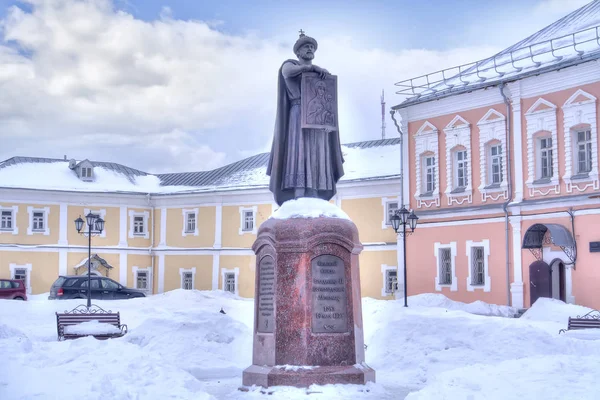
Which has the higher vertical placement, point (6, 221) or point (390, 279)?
point (6, 221)

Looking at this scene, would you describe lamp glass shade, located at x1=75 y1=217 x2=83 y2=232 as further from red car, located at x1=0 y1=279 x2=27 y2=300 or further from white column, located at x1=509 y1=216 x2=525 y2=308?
white column, located at x1=509 y1=216 x2=525 y2=308

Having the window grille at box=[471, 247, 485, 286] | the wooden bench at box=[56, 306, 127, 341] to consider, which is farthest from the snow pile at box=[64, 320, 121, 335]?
the window grille at box=[471, 247, 485, 286]

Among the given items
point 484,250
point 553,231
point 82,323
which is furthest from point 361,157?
point 82,323

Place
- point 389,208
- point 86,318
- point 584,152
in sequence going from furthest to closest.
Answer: point 389,208 → point 584,152 → point 86,318

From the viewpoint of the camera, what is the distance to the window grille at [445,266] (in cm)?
2927

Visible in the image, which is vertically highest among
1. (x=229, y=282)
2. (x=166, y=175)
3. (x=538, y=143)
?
(x=166, y=175)

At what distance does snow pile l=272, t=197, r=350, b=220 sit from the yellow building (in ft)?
94.0

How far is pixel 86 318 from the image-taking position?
1792cm

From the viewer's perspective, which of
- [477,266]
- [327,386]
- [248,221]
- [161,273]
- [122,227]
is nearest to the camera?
[327,386]

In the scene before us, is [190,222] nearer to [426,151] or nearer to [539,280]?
[426,151]

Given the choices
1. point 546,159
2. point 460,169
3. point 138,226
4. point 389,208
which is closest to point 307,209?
point 546,159

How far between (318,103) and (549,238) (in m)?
16.4

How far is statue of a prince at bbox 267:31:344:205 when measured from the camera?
11.2 meters

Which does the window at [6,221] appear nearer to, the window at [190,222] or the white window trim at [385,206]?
the window at [190,222]
